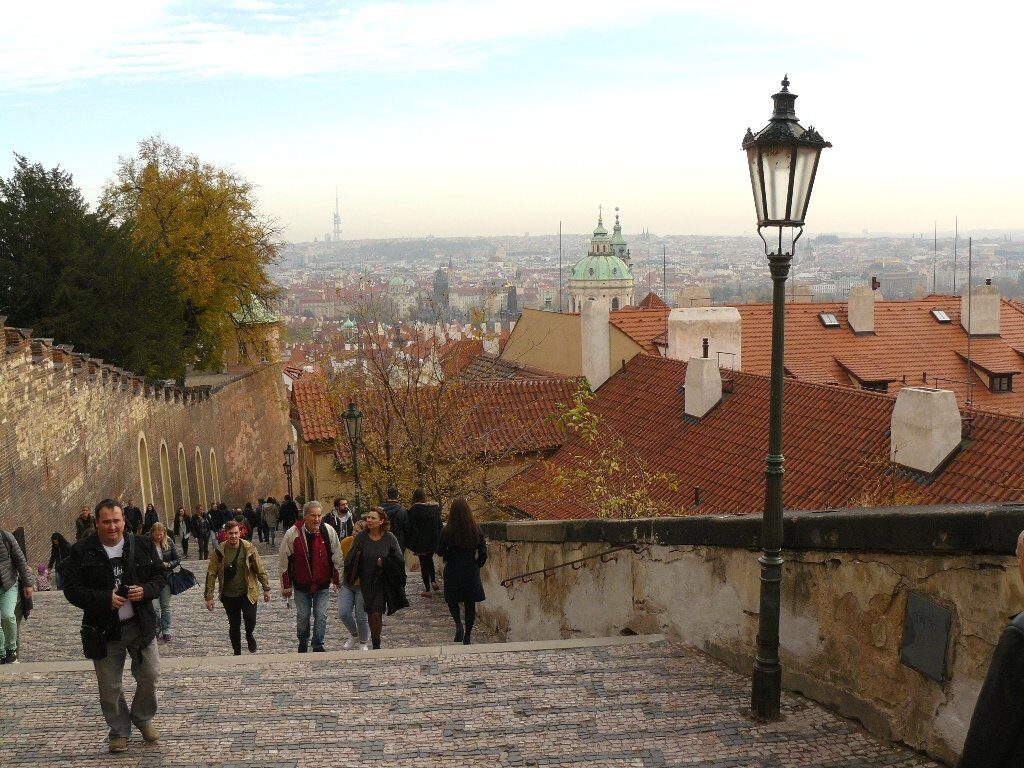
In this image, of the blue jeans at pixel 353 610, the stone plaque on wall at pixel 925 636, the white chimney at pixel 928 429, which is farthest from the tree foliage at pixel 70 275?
the stone plaque on wall at pixel 925 636

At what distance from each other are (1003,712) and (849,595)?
2.64 m

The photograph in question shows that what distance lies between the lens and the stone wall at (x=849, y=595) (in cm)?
475

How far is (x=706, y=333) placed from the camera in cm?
2658

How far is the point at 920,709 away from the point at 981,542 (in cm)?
98

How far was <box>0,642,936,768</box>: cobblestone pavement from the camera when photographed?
5.40 meters

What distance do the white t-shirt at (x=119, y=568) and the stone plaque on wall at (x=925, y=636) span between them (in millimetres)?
4227

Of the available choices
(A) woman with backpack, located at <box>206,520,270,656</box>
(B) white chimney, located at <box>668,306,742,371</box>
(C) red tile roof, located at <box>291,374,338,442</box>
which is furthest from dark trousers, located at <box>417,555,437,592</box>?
(B) white chimney, located at <box>668,306,742,371</box>

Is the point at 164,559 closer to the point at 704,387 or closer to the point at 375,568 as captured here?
the point at 375,568

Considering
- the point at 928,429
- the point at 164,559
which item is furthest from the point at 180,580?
the point at 928,429

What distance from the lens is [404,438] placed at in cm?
2006

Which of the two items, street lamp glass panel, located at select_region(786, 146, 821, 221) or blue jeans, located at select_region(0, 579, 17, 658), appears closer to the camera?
street lamp glass panel, located at select_region(786, 146, 821, 221)

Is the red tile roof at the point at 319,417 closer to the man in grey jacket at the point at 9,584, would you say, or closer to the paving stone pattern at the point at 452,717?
the man in grey jacket at the point at 9,584

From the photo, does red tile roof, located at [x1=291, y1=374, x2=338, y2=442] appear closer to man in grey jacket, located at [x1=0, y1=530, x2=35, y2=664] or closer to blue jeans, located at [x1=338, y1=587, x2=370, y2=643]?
blue jeans, located at [x1=338, y1=587, x2=370, y2=643]

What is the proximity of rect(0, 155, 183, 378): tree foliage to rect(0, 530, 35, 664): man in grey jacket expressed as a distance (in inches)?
799
